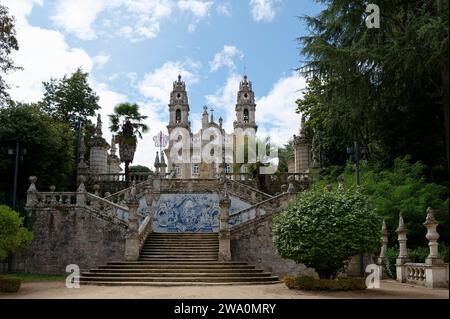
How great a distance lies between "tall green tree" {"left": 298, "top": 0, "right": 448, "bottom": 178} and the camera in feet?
55.3

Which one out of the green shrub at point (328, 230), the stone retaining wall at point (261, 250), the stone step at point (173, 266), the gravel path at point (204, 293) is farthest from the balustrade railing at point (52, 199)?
the green shrub at point (328, 230)

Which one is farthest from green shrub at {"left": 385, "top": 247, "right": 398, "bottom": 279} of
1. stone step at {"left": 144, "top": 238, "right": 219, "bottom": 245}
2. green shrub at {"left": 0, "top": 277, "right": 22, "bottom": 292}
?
green shrub at {"left": 0, "top": 277, "right": 22, "bottom": 292}

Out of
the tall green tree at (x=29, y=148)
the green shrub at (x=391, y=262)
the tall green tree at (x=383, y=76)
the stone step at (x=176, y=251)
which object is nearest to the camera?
the tall green tree at (x=383, y=76)

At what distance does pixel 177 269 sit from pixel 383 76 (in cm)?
1185

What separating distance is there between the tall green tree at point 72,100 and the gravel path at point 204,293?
960 inches

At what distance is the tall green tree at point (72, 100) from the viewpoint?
121 ft

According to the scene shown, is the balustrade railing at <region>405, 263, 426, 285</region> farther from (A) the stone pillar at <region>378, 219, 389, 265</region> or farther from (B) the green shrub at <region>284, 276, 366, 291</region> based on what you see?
(B) the green shrub at <region>284, 276, 366, 291</region>

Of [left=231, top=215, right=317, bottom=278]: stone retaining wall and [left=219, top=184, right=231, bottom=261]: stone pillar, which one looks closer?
[left=219, top=184, right=231, bottom=261]: stone pillar

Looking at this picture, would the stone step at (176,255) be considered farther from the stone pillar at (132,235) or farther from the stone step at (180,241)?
the stone step at (180,241)

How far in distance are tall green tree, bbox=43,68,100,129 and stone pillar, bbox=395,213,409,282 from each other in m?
28.3

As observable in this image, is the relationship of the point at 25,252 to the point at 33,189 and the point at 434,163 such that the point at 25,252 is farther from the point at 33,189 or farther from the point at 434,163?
the point at 434,163

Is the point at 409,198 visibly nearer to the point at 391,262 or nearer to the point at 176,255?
the point at 391,262

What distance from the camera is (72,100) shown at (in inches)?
1471

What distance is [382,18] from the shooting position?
18.8 metres
